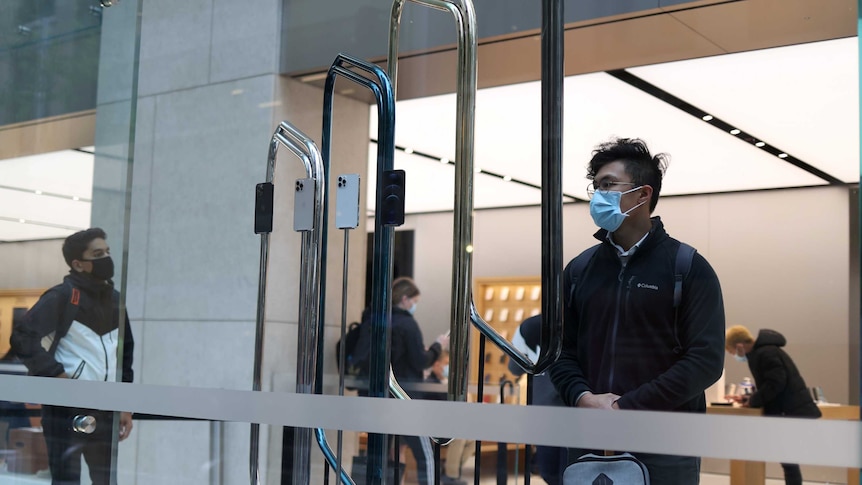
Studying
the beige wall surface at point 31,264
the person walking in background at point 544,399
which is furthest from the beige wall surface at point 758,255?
the beige wall surface at point 31,264

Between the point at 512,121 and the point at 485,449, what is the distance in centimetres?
75

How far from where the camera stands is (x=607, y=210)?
188 cm

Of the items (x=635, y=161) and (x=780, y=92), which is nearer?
(x=635, y=161)

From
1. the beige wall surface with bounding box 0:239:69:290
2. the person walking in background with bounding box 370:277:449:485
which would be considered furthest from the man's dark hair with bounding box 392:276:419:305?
the beige wall surface with bounding box 0:239:69:290

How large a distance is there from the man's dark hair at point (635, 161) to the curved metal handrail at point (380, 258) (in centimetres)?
39

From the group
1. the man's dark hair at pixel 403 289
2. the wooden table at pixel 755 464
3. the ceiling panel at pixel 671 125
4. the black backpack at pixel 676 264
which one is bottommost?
the wooden table at pixel 755 464

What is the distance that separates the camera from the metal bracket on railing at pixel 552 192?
1776 millimetres

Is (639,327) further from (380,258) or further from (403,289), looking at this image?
(403,289)

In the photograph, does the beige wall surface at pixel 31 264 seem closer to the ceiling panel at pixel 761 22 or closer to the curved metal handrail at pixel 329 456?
the curved metal handrail at pixel 329 456

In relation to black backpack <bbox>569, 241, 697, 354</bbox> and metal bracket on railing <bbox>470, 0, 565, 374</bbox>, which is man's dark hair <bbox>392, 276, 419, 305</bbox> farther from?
black backpack <bbox>569, 241, 697, 354</bbox>

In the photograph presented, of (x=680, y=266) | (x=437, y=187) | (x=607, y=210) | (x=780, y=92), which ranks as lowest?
(x=680, y=266)

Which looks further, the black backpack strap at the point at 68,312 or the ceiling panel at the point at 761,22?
the black backpack strap at the point at 68,312

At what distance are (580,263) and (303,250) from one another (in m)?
0.60

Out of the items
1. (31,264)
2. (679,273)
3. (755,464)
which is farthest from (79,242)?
(755,464)
